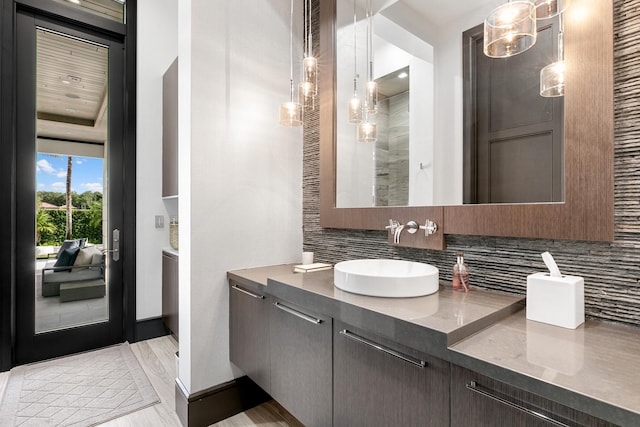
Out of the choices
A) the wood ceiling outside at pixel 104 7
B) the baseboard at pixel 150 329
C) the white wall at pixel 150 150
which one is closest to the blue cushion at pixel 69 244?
the white wall at pixel 150 150

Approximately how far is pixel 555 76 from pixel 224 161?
1.61 m

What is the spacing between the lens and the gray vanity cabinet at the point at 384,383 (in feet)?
3.06

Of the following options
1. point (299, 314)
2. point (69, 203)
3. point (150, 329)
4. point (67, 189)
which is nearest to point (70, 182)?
point (67, 189)

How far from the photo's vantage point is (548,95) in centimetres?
121

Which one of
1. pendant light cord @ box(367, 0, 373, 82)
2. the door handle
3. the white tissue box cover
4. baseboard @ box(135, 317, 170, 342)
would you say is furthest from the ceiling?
the white tissue box cover

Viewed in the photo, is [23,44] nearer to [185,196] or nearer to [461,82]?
→ [185,196]

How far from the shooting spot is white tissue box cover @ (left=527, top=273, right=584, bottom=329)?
39.3 inches

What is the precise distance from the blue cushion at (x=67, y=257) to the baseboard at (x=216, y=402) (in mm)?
1621

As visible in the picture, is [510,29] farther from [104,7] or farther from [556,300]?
[104,7]

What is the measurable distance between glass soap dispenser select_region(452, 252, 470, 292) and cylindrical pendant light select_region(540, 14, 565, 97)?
0.71 metres

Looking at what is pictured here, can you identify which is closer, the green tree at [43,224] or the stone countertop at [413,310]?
the stone countertop at [413,310]

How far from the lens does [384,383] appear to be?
3.51 ft

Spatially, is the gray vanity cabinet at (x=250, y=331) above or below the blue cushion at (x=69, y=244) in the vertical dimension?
below

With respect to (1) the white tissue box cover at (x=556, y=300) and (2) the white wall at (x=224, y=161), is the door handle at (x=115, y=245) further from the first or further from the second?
(1) the white tissue box cover at (x=556, y=300)
